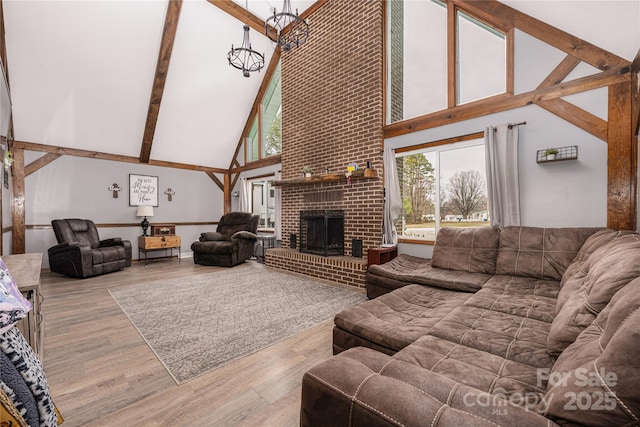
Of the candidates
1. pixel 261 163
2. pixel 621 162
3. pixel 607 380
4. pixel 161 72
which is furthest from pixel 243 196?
pixel 607 380

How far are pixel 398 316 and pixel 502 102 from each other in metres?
2.86

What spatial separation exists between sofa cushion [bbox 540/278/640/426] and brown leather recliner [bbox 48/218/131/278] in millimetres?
5760

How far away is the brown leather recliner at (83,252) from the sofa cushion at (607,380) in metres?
5.76

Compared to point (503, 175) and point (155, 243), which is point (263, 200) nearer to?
point (155, 243)

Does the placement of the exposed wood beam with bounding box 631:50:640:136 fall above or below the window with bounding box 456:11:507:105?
below

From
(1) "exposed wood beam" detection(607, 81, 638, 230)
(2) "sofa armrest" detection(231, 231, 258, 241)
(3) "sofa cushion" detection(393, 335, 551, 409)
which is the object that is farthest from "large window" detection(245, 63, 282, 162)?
(3) "sofa cushion" detection(393, 335, 551, 409)

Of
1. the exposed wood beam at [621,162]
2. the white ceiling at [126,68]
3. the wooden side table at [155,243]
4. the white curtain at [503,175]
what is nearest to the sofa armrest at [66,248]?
the wooden side table at [155,243]

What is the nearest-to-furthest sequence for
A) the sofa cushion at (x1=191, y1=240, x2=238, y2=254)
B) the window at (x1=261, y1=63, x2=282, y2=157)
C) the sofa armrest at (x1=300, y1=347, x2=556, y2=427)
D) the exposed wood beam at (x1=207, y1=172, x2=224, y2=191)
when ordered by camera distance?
the sofa armrest at (x1=300, y1=347, x2=556, y2=427)
the sofa cushion at (x1=191, y1=240, x2=238, y2=254)
the window at (x1=261, y1=63, x2=282, y2=157)
the exposed wood beam at (x1=207, y1=172, x2=224, y2=191)

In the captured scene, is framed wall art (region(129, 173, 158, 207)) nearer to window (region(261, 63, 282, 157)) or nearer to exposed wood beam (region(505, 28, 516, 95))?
window (region(261, 63, 282, 157))

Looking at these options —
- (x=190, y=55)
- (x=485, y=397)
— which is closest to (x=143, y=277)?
(x=190, y=55)

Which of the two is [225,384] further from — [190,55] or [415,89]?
[190,55]

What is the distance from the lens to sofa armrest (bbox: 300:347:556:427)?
0.75 metres

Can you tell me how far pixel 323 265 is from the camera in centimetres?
440

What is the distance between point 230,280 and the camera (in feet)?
14.5
